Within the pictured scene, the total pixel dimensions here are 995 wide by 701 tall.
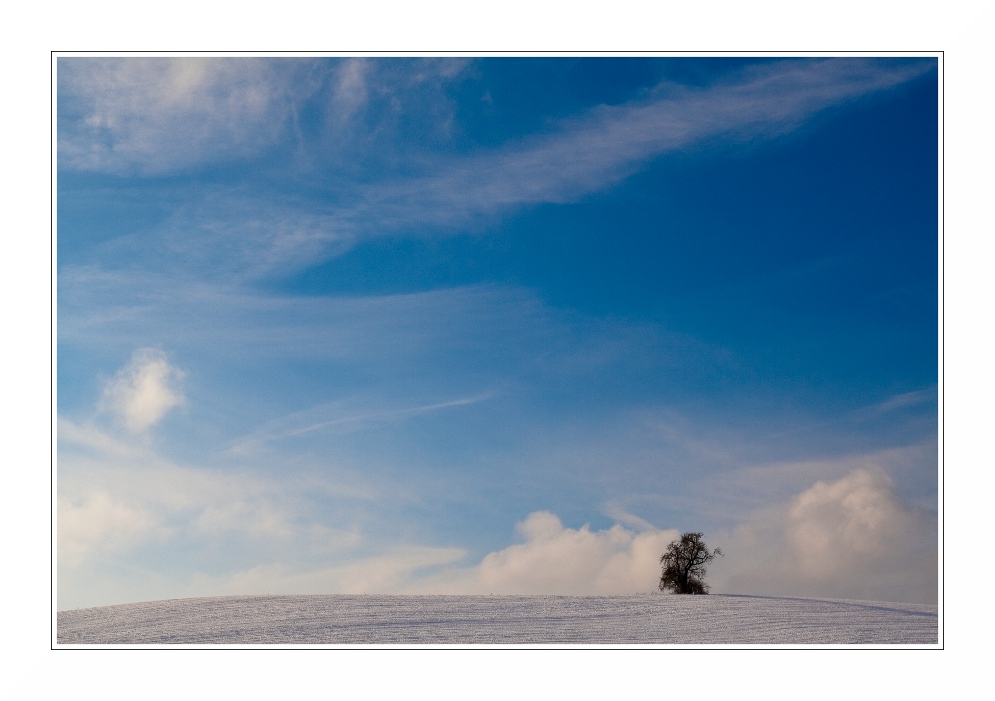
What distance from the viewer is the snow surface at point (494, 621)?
44.6 ft

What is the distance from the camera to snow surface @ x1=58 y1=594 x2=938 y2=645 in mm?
13602

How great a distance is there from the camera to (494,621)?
1466cm
